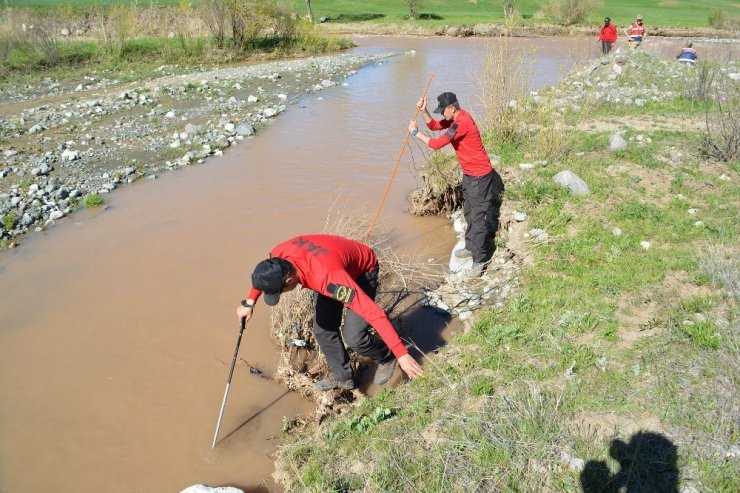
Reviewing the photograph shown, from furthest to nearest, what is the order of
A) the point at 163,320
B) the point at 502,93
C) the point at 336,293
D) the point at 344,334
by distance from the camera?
1. the point at 502,93
2. the point at 163,320
3. the point at 344,334
4. the point at 336,293

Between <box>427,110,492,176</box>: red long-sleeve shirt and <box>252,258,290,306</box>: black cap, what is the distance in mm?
2787

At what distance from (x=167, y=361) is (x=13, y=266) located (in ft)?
10.2

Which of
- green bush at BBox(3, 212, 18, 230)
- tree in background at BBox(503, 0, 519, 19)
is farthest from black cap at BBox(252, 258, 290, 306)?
tree in background at BBox(503, 0, 519, 19)

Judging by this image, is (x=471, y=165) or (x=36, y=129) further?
(x=36, y=129)

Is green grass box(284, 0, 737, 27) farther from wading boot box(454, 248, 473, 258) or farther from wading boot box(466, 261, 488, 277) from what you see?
wading boot box(466, 261, 488, 277)

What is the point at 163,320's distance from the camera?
5.38 meters

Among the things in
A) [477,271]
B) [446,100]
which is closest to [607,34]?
[446,100]

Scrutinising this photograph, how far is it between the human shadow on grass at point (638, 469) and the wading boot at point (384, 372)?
170cm

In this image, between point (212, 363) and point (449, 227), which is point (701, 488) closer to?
point (212, 363)

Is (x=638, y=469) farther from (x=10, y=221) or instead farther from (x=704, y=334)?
(x=10, y=221)

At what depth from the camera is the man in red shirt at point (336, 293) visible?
10.8 ft

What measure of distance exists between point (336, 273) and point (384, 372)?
1300 mm

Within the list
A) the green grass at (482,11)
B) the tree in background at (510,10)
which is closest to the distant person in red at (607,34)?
the tree in background at (510,10)

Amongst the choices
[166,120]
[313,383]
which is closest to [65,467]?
[313,383]
